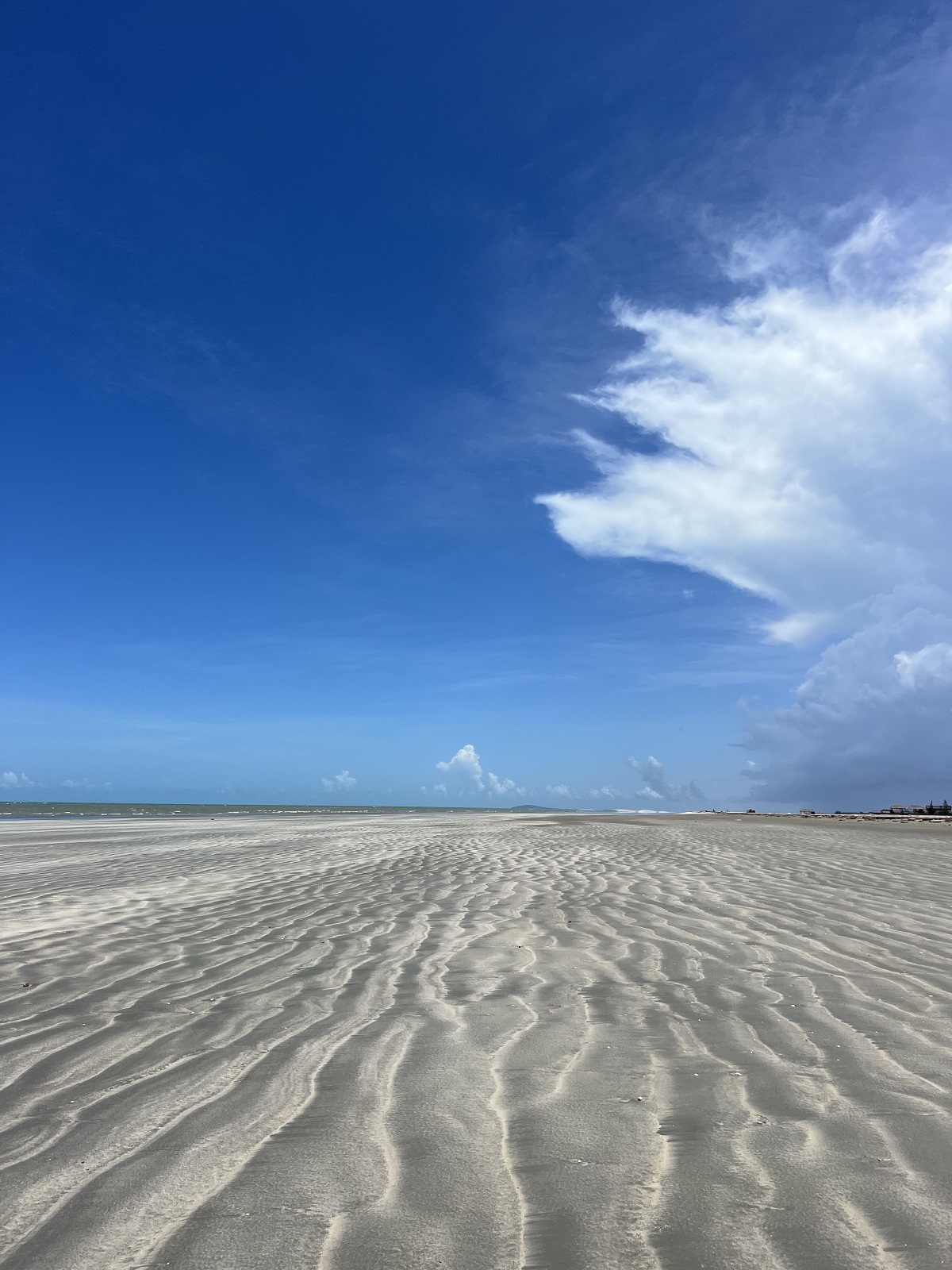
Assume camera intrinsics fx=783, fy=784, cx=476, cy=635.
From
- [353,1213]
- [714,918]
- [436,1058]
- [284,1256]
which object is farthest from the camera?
[714,918]

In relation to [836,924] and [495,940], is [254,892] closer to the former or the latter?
[495,940]

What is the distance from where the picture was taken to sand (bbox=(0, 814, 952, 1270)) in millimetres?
2250

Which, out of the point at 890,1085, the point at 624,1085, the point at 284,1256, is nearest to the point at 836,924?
the point at 890,1085

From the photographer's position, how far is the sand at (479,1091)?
2.25 meters

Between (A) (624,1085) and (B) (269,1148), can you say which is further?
(A) (624,1085)

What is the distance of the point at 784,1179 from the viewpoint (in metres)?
2.51

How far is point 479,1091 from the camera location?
327 centimetres

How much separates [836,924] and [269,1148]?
5895 mm

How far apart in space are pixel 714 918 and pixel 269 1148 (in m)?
5.56

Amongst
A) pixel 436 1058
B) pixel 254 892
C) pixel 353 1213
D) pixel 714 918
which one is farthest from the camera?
pixel 254 892

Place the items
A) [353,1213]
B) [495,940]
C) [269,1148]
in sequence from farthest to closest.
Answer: [495,940], [269,1148], [353,1213]

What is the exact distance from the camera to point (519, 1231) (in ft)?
7.38

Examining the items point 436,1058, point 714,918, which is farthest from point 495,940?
point 436,1058

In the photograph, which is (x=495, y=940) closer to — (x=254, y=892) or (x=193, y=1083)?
(x=193, y=1083)
